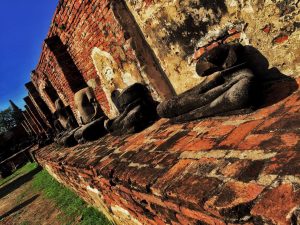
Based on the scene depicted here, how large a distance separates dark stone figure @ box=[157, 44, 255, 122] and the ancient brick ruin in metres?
0.10

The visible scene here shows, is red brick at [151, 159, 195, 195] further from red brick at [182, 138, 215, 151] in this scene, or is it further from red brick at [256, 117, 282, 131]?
red brick at [256, 117, 282, 131]

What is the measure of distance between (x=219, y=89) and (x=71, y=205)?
3757mm

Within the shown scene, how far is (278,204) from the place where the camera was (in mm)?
1100

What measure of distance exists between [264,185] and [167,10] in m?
2.63

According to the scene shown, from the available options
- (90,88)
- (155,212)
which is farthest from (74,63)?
(155,212)

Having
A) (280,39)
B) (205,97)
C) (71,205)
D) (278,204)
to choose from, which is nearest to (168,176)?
(278,204)

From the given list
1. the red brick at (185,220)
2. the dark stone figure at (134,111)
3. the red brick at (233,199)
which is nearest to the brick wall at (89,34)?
the dark stone figure at (134,111)

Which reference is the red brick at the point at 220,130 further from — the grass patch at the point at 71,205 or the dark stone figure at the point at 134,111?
the grass patch at the point at 71,205

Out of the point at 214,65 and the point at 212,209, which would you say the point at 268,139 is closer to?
the point at 212,209

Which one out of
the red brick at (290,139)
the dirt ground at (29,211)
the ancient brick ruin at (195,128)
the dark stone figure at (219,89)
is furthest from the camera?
the dirt ground at (29,211)

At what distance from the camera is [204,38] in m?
3.16

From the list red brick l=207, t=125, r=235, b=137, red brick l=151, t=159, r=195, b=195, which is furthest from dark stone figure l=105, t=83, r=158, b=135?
red brick l=151, t=159, r=195, b=195

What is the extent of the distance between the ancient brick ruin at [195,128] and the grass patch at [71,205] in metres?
0.27

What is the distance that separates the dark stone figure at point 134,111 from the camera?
3795mm
